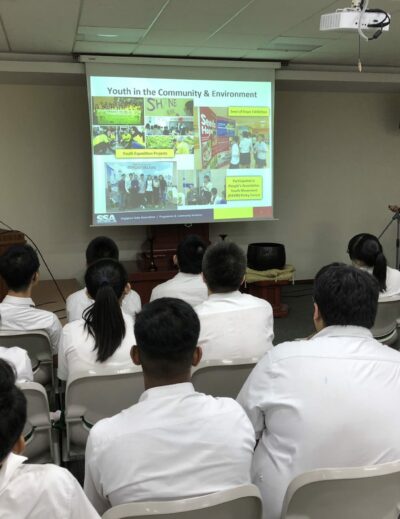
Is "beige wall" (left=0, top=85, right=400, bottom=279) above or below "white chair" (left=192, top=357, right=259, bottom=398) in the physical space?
above

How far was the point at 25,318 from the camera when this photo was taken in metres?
2.68

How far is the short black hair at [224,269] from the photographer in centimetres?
237

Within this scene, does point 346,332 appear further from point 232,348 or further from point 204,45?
point 204,45

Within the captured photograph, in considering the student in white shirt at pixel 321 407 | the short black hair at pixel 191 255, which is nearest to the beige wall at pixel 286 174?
the short black hair at pixel 191 255

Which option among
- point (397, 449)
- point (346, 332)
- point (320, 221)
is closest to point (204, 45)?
point (320, 221)

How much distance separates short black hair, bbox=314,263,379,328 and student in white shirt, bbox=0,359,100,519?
95 centimetres

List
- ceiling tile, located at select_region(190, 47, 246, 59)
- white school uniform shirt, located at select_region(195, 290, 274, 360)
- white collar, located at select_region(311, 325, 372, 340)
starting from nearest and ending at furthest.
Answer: white collar, located at select_region(311, 325, 372, 340), white school uniform shirt, located at select_region(195, 290, 274, 360), ceiling tile, located at select_region(190, 47, 246, 59)

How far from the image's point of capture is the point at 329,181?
662 centimetres

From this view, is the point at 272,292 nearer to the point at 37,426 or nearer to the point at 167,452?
the point at 37,426

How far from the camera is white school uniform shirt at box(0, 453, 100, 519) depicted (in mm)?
976

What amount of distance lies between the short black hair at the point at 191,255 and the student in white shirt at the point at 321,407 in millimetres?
1753

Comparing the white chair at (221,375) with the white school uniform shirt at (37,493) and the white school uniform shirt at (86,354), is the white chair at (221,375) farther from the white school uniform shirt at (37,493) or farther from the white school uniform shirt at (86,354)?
the white school uniform shirt at (37,493)
